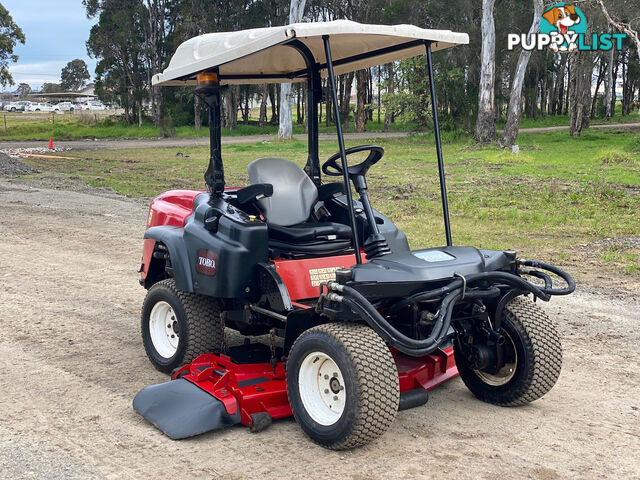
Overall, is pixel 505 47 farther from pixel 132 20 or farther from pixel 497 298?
pixel 497 298

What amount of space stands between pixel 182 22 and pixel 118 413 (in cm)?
4630

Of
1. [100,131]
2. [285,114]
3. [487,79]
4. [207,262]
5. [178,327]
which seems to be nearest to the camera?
[207,262]

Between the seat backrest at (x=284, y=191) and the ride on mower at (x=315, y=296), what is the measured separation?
10mm

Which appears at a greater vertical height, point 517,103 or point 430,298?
point 517,103

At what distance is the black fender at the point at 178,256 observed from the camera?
5.14 metres

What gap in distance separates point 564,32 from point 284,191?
29676 mm

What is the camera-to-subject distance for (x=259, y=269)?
190 inches

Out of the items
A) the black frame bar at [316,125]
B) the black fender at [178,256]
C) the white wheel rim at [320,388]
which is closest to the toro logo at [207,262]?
the black fender at [178,256]

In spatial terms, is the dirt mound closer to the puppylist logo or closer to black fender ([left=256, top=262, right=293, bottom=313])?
black fender ([left=256, top=262, right=293, bottom=313])

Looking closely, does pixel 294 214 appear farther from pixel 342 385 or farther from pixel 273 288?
pixel 342 385

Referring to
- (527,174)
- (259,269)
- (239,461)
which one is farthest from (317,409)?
(527,174)

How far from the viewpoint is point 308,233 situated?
505 centimetres

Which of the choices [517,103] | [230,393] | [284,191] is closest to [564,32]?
[517,103]

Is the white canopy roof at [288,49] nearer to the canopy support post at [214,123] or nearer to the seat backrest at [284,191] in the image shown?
the canopy support post at [214,123]
